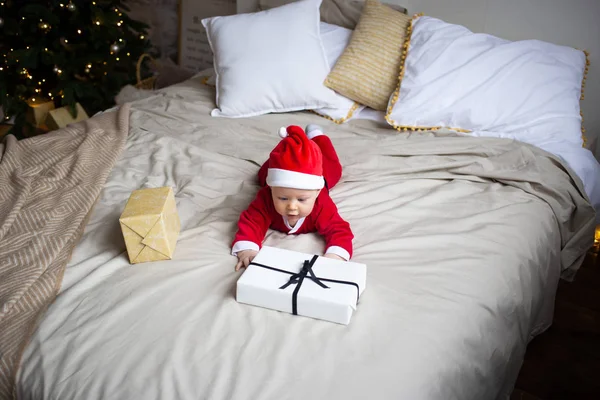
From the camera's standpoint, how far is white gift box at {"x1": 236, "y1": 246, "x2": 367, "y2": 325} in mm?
998

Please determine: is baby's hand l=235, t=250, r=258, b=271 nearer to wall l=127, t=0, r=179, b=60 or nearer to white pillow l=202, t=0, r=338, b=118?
white pillow l=202, t=0, r=338, b=118

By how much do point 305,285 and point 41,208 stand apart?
33.1 inches

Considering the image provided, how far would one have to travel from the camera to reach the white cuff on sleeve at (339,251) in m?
1.18

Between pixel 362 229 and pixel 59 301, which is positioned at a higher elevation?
pixel 362 229

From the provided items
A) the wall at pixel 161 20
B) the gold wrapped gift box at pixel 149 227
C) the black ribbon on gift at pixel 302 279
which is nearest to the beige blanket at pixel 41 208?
the gold wrapped gift box at pixel 149 227

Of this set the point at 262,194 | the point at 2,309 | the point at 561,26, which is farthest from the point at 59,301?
the point at 561,26

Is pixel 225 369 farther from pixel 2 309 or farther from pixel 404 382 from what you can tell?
pixel 2 309

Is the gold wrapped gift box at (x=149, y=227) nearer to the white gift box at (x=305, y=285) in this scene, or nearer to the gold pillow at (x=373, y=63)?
the white gift box at (x=305, y=285)

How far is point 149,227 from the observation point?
116 cm

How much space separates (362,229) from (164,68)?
87.4 inches

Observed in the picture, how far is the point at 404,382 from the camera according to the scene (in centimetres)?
90

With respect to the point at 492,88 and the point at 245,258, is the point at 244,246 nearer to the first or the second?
the point at 245,258

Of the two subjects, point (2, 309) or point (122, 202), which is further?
point (122, 202)

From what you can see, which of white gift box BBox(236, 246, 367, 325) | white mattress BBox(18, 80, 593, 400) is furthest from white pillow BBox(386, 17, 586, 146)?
white gift box BBox(236, 246, 367, 325)
